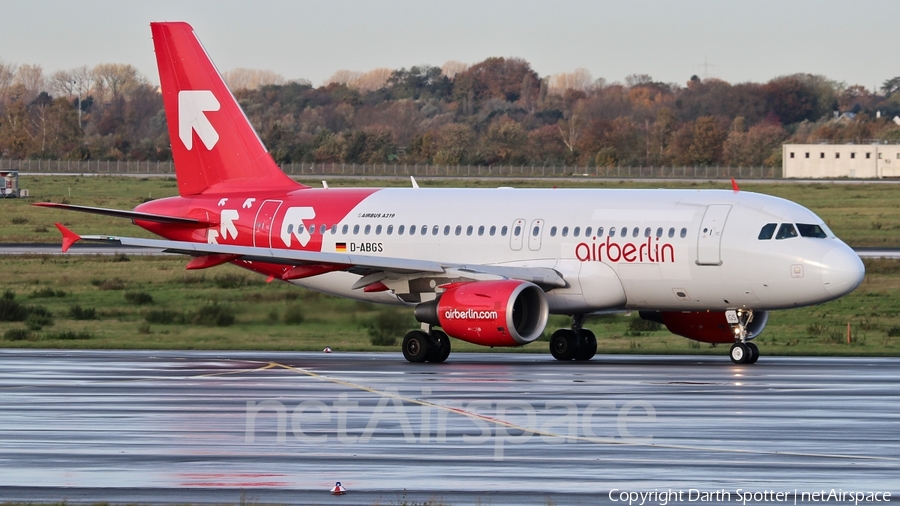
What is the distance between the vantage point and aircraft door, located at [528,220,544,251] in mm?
33500

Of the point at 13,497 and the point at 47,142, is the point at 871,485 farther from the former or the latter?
the point at 47,142

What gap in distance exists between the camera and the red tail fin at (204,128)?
38781 millimetres

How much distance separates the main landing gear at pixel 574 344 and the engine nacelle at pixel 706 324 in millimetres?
2002

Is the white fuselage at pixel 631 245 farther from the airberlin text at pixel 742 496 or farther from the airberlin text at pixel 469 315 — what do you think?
the airberlin text at pixel 742 496

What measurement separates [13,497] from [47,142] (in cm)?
17842

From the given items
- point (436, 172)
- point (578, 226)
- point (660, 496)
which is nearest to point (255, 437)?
point (660, 496)

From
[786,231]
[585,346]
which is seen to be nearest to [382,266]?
[585,346]

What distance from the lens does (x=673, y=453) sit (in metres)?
17.3

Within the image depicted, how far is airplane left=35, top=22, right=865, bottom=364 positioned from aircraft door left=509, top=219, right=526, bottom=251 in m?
0.04

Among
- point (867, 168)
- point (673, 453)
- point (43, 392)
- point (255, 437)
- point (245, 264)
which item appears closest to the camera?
point (673, 453)

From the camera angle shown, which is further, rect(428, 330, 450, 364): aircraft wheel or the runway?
rect(428, 330, 450, 364): aircraft wheel

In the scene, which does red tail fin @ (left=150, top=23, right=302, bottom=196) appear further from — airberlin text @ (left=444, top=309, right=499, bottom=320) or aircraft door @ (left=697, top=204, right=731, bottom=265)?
→ aircraft door @ (left=697, top=204, right=731, bottom=265)

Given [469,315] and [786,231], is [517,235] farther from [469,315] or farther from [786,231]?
[786,231]

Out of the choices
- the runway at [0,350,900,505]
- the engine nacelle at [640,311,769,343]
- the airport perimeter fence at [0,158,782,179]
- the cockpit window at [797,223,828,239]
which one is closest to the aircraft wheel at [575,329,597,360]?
the engine nacelle at [640,311,769,343]
